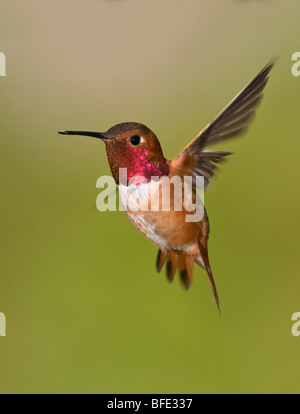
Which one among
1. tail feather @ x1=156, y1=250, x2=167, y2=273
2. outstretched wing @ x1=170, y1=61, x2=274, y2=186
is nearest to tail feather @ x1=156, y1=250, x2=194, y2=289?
tail feather @ x1=156, y1=250, x2=167, y2=273

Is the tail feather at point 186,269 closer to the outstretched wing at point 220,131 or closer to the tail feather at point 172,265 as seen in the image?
the tail feather at point 172,265

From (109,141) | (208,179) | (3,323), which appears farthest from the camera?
(3,323)

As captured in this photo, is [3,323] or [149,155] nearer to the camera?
[149,155]

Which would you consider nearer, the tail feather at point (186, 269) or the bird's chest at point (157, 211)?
the bird's chest at point (157, 211)

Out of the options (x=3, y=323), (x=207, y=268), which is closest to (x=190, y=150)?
(x=207, y=268)

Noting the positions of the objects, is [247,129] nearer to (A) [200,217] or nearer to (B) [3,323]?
(A) [200,217]

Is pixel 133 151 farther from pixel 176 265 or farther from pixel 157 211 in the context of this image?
pixel 176 265


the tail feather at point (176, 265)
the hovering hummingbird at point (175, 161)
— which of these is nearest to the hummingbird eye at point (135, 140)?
the hovering hummingbird at point (175, 161)
